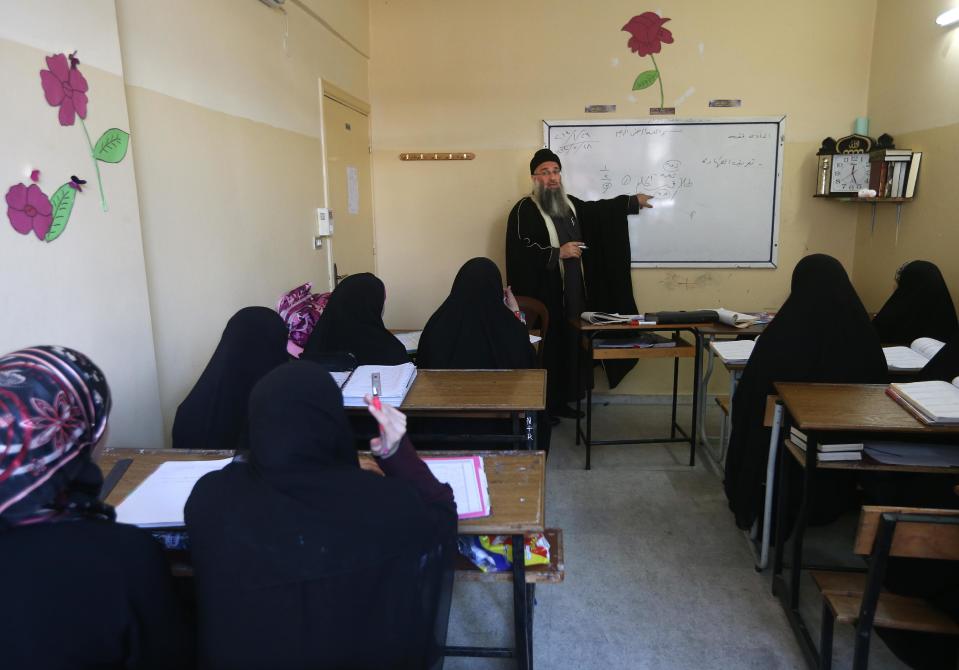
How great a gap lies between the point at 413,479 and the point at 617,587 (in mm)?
1450

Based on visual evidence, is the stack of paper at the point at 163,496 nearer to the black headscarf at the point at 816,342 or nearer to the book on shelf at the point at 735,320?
the black headscarf at the point at 816,342

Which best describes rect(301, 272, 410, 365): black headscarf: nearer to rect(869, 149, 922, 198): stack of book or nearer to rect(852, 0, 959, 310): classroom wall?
rect(852, 0, 959, 310): classroom wall

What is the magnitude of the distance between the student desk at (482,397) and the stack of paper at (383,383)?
0.12 ft

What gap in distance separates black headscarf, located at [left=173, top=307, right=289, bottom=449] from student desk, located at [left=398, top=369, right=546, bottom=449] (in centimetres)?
51

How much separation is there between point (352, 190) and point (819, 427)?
3207 millimetres

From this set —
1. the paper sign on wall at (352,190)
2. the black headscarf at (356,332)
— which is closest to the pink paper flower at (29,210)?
the black headscarf at (356,332)

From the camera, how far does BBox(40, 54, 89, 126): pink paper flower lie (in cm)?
171

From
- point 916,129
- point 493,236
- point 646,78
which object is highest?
point 646,78

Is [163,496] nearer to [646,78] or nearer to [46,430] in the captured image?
[46,430]

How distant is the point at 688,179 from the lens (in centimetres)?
445

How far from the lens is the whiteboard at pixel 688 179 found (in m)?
4.39

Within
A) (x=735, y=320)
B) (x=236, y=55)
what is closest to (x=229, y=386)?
(x=236, y=55)

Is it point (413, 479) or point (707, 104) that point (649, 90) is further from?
point (413, 479)

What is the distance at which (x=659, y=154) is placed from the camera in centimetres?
443
